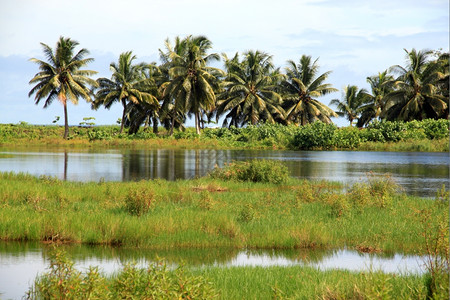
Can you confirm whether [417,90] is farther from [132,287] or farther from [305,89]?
[132,287]

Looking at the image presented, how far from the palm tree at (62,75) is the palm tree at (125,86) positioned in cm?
263

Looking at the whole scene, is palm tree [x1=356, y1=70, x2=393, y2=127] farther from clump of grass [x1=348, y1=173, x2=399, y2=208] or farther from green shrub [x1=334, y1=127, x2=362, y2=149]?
clump of grass [x1=348, y1=173, x2=399, y2=208]

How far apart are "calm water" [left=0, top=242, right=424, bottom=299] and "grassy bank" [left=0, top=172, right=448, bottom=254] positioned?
1.49 feet

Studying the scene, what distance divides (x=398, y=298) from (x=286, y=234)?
219 inches

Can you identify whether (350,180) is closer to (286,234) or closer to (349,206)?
(349,206)

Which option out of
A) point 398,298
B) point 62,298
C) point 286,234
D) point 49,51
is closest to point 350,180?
point 286,234

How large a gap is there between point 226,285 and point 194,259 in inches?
99.9

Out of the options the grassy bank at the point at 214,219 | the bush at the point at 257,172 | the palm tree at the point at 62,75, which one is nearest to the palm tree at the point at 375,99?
the palm tree at the point at 62,75

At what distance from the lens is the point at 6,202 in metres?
14.8

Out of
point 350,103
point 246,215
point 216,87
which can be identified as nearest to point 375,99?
point 350,103

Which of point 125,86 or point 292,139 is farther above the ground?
point 125,86

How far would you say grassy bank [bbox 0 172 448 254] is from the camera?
11.6 meters

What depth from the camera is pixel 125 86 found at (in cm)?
6019

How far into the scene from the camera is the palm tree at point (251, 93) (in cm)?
6094
